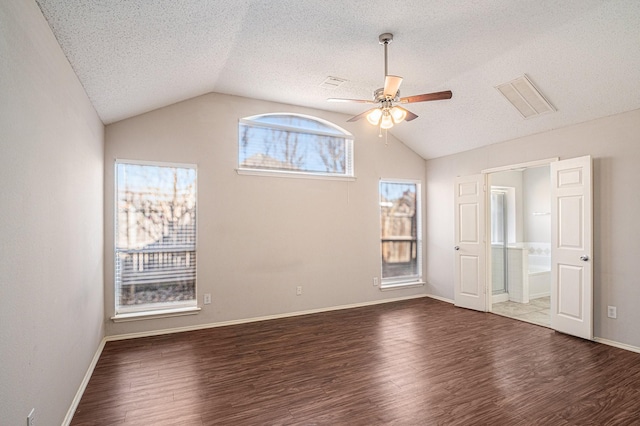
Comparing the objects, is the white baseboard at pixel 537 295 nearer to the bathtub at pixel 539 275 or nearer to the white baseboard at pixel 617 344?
the bathtub at pixel 539 275

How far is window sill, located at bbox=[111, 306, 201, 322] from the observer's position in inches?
159

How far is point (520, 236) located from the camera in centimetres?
663

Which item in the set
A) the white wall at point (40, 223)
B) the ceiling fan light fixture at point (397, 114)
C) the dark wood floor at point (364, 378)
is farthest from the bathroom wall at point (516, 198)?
the white wall at point (40, 223)

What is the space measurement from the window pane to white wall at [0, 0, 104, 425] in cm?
451

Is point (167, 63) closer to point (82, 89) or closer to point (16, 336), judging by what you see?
point (82, 89)

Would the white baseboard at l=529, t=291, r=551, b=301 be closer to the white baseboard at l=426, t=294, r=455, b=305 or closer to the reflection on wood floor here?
the reflection on wood floor

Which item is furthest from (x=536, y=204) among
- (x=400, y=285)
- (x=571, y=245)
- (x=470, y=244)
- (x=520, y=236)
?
(x=400, y=285)

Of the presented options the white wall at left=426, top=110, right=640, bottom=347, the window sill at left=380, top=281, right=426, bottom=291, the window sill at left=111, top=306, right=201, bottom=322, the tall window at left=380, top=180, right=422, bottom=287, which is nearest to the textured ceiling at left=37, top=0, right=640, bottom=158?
the white wall at left=426, top=110, right=640, bottom=347

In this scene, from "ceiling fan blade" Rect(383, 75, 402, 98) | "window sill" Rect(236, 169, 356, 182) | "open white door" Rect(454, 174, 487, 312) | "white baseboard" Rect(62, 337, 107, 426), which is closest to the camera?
"white baseboard" Rect(62, 337, 107, 426)

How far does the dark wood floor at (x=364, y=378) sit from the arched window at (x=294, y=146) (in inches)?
95.2

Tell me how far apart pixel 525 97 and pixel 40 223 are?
499 centimetres

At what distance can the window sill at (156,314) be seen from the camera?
13.3 ft

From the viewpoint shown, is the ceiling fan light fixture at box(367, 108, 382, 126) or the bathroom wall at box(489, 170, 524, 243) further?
the bathroom wall at box(489, 170, 524, 243)

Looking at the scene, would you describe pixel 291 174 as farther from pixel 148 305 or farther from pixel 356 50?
pixel 148 305
